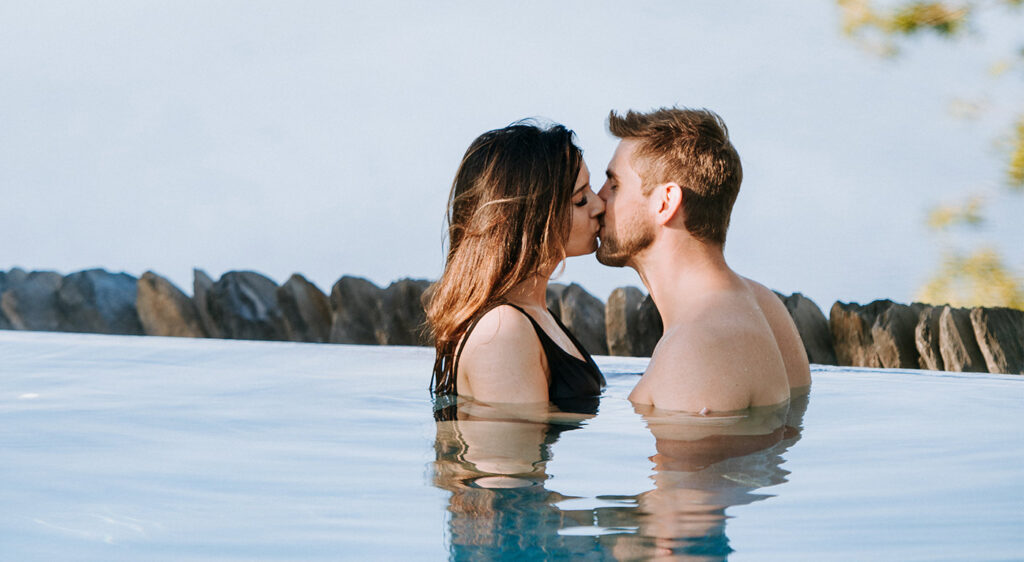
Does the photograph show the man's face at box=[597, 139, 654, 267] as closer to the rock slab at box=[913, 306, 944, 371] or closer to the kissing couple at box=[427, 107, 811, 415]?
the kissing couple at box=[427, 107, 811, 415]

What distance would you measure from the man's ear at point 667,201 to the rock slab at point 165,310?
4.40m

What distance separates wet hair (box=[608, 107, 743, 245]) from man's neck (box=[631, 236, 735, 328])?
0.04m

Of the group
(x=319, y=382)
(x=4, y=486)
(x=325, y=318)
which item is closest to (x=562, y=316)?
(x=325, y=318)

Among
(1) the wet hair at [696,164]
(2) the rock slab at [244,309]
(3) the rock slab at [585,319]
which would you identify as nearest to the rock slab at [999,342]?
(3) the rock slab at [585,319]

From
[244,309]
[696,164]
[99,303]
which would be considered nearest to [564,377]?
[696,164]

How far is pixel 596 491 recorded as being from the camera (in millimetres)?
1907

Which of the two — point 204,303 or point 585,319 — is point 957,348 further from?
point 204,303

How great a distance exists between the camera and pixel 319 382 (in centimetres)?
394

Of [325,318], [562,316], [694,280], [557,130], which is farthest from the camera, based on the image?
[325,318]

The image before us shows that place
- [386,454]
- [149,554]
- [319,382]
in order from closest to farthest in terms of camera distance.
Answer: [149,554] < [386,454] < [319,382]

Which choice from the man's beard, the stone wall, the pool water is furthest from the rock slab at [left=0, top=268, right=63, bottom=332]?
the man's beard

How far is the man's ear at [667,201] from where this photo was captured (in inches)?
110

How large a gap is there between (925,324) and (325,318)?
11.5 ft

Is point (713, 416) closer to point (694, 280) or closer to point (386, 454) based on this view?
point (694, 280)
